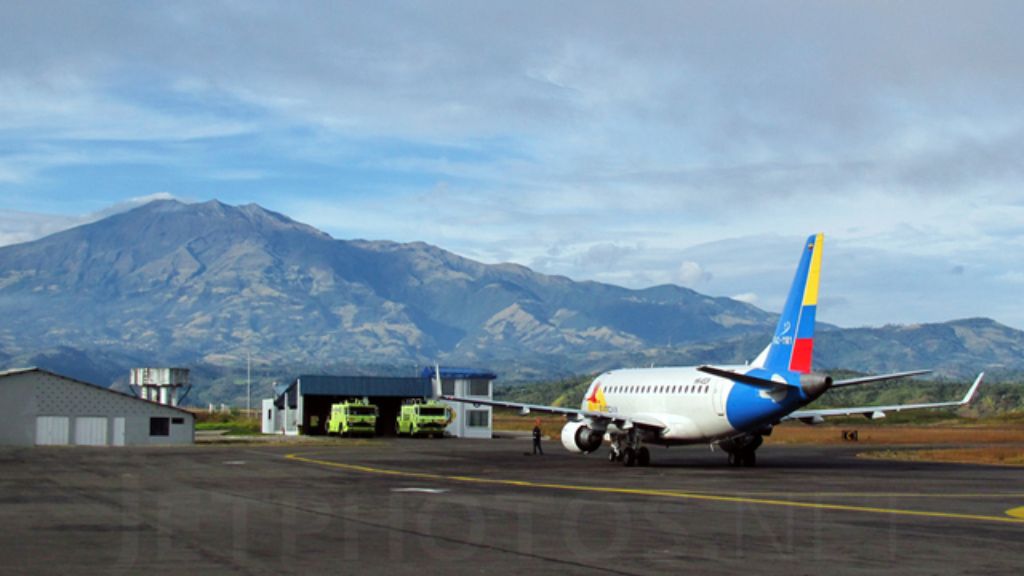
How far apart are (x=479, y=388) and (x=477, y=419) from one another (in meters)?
2.78

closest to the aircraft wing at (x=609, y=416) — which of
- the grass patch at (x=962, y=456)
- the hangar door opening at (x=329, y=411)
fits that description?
the grass patch at (x=962, y=456)

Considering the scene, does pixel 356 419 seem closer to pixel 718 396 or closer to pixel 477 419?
pixel 477 419

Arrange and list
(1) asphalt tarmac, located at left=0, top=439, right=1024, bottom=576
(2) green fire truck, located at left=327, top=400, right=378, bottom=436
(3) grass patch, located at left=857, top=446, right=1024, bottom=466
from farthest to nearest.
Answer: (2) green fire truck, located at left=327, top=400, right=378, bottom=436
(3) grass patch, located at left=857, top=446, right=1024, bottom=466
(1) asphalt tarmac, located at left=0, top=439, right=1024, bottom=576

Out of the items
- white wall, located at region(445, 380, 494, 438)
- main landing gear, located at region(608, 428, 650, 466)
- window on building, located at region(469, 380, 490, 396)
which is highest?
window on building, located at region(469, 380, 490, 396)

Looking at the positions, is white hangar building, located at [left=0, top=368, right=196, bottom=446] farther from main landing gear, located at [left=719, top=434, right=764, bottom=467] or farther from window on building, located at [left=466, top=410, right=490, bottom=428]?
main landing gear, located at [left=719, top=434, right=764, bottom=467]

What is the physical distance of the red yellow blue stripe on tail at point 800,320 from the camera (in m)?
40.7

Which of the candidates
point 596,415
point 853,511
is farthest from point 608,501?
point 596,415

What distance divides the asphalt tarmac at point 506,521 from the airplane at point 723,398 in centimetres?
242

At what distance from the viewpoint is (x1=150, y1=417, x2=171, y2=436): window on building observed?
83938 mm

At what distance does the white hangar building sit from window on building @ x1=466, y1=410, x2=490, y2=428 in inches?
975

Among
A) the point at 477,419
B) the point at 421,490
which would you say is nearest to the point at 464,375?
the point at 477,419

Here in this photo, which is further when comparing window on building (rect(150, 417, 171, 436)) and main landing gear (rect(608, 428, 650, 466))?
window on building (rect(150, 417, 171, 436))

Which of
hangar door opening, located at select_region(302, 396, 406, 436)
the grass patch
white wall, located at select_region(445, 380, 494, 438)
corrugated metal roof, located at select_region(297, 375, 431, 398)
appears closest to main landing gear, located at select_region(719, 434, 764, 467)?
the grass patch

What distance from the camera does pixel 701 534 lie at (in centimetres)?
2125
